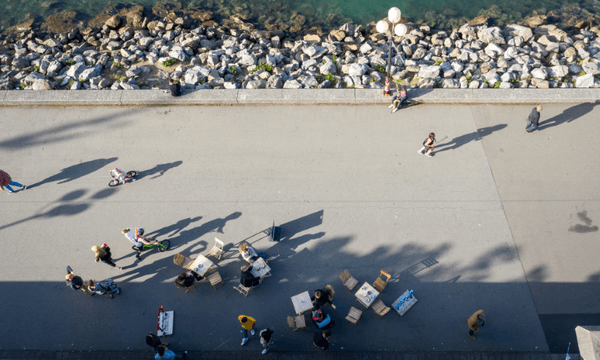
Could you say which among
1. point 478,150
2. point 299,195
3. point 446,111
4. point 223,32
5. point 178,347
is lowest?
point 178,347

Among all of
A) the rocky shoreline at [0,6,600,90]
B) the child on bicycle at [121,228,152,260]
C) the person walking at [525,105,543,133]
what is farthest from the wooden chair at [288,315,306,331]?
the person walking at [525,105,543,133]

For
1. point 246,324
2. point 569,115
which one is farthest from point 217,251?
point 569,115

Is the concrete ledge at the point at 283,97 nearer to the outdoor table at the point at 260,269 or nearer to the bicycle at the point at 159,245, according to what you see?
the bicycle at the point at 159,245

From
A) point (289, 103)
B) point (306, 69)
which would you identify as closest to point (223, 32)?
point (306, 69)

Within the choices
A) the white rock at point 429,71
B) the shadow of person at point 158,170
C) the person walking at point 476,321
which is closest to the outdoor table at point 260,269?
the shadow of person at point 158,170

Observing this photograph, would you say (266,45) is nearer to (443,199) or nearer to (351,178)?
(351,178)

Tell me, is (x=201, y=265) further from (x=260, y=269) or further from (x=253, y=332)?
(x=253, y=332)
